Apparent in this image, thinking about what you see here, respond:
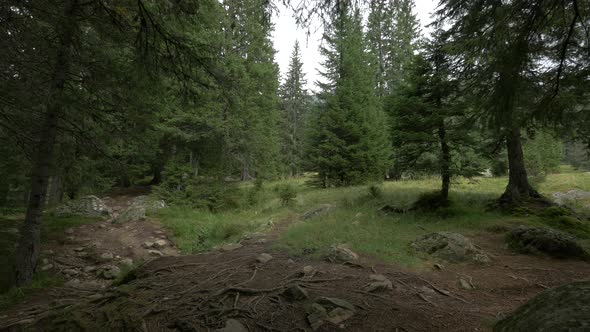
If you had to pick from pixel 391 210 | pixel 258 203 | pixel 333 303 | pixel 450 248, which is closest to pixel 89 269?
pixel 333 303

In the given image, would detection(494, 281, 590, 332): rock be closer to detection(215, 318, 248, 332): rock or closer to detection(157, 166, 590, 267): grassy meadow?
detection(215, 318, 248, 332): rock

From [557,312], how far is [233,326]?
10.4 ft

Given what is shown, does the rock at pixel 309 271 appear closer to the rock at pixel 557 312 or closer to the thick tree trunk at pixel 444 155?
the rock at pixel 557 312

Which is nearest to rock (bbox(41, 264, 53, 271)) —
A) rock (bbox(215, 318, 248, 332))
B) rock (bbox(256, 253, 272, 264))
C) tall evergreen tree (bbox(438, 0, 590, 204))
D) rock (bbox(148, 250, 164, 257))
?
rock (bbox(148, 250, 164, 257))

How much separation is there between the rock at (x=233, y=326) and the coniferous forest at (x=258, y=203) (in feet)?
0.07

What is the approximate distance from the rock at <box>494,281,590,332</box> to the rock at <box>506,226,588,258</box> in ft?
15.6

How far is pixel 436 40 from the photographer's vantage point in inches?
401

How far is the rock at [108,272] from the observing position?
705 centimetres

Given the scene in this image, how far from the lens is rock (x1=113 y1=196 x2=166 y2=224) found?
11.0 metres

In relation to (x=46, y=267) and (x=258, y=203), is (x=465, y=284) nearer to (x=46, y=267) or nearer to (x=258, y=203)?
(x=46, y=267)

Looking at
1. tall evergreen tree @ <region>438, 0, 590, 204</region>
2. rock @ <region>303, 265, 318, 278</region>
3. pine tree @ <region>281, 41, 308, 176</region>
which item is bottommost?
rock @ <region>303, 265, 318, 278</region>

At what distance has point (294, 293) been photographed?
13.8 ft

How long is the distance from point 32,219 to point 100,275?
78.6 inches

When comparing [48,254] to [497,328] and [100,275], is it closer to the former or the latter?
[100,275]
